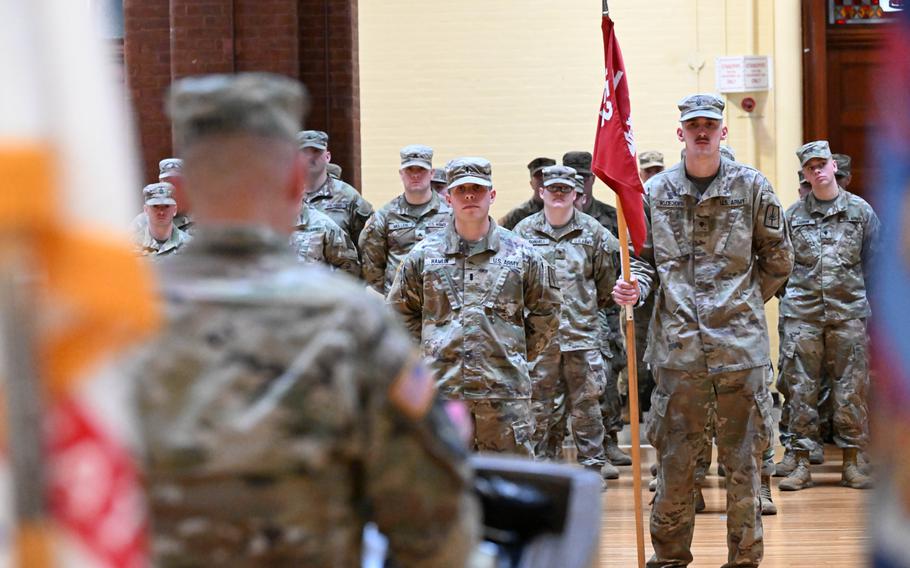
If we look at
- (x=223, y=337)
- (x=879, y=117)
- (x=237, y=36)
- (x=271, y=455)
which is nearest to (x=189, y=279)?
(x=223, y=337)

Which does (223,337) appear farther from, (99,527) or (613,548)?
(613,548)

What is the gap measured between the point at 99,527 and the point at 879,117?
3.81 ft

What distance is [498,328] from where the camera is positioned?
6.74 m

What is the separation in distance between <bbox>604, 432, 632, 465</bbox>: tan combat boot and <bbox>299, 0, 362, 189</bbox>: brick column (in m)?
2.81

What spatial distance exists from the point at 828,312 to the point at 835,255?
378mm

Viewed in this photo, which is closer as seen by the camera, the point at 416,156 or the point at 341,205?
the point at 416,156

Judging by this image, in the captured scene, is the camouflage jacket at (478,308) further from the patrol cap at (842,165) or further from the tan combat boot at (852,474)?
the patrol cap at (842,165)

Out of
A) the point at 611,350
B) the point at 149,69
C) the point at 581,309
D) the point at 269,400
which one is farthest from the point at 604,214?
the point at 269,400

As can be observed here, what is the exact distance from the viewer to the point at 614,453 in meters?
10.8

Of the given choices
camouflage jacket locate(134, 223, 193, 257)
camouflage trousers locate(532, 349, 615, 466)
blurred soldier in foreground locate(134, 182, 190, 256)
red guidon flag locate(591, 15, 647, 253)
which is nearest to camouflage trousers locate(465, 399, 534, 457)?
red guidon flag locate(591, 15, 647, 253)

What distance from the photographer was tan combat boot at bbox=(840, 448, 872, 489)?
9617 mm

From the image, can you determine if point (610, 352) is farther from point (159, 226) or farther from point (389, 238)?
point (159, 226)

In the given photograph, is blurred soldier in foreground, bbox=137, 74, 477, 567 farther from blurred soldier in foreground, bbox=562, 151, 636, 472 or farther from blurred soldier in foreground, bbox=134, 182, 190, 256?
blurred soldier in foreground, bbox=562, 151, 636, 472

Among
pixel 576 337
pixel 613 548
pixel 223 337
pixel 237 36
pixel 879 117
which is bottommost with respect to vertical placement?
pixel 613 548
